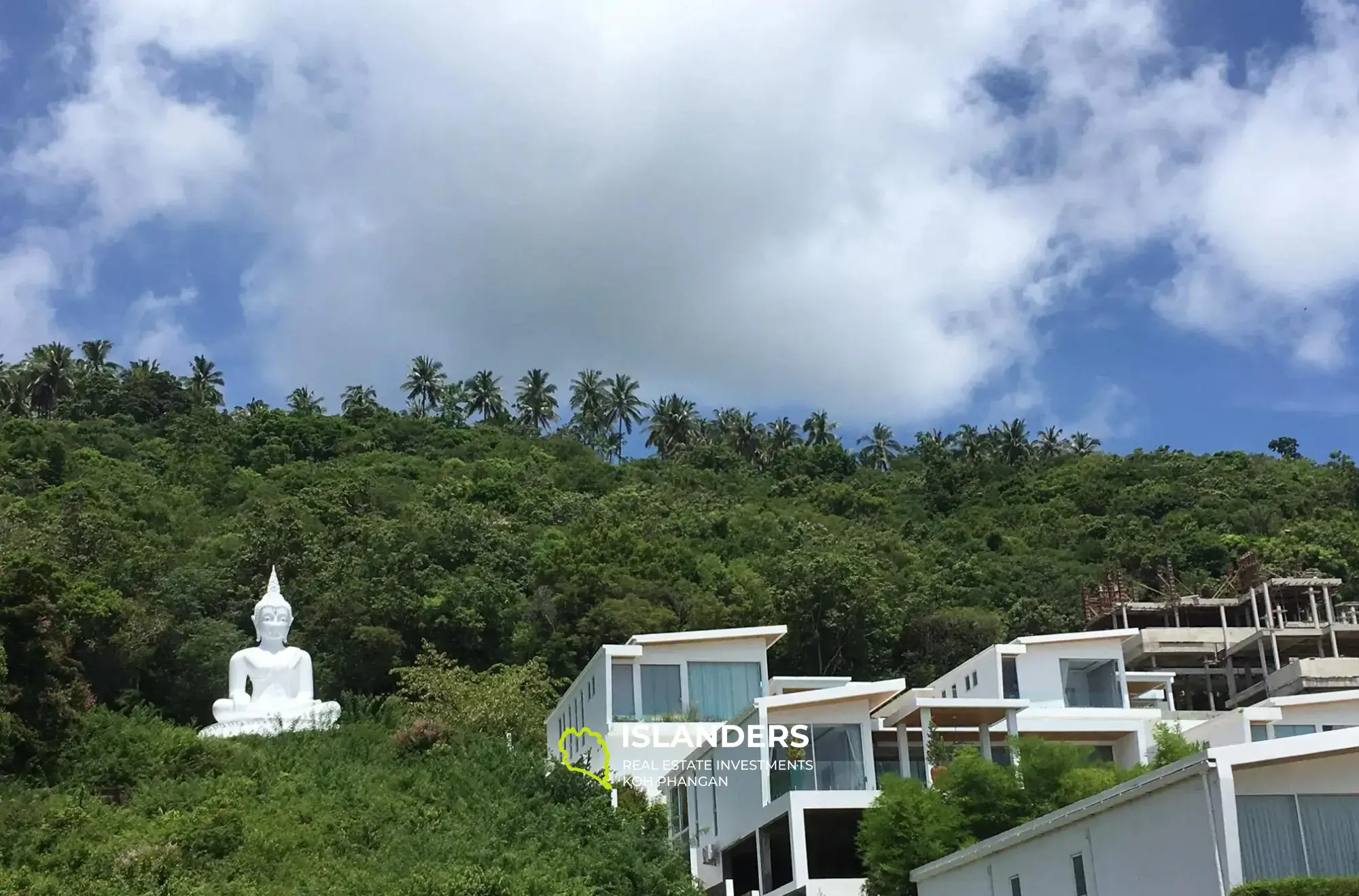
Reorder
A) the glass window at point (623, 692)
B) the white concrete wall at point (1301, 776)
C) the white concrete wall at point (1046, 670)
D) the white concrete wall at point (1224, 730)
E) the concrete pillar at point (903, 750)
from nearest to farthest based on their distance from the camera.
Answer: the white concrete wall at point (1301, 776) < the concrete pillar at point (903, 750) < the white concrete wall at point (1224, 730) < the glass window at point (623, 692) < the white concrete wall at point (1046, 670)

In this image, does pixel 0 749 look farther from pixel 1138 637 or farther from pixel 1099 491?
pixel 1099 491

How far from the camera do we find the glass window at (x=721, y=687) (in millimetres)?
29141

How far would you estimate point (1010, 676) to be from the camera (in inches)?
1169

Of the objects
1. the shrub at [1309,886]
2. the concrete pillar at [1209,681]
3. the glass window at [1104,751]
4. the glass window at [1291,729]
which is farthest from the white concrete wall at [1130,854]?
the concrete pillar at [1209,681]

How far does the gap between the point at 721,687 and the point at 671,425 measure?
48514 millimetres

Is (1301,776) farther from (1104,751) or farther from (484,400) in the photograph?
(484,400)

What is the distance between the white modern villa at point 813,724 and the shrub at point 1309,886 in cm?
1053

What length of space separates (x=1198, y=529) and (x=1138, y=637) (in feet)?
36.4

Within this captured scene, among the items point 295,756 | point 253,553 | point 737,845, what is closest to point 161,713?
point 253,553

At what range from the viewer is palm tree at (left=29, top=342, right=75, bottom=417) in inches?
2677

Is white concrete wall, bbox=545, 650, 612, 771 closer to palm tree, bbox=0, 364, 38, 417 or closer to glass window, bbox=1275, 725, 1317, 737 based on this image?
glass window, bbox=1275, 725, 1317, 737

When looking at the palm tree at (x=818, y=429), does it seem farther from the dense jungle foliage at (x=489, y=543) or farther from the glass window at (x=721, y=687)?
the glass window at (x=721, y=687)

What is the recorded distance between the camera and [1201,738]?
26.8 meters

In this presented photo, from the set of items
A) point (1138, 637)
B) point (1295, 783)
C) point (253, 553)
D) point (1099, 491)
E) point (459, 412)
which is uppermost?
point (459, 412)
